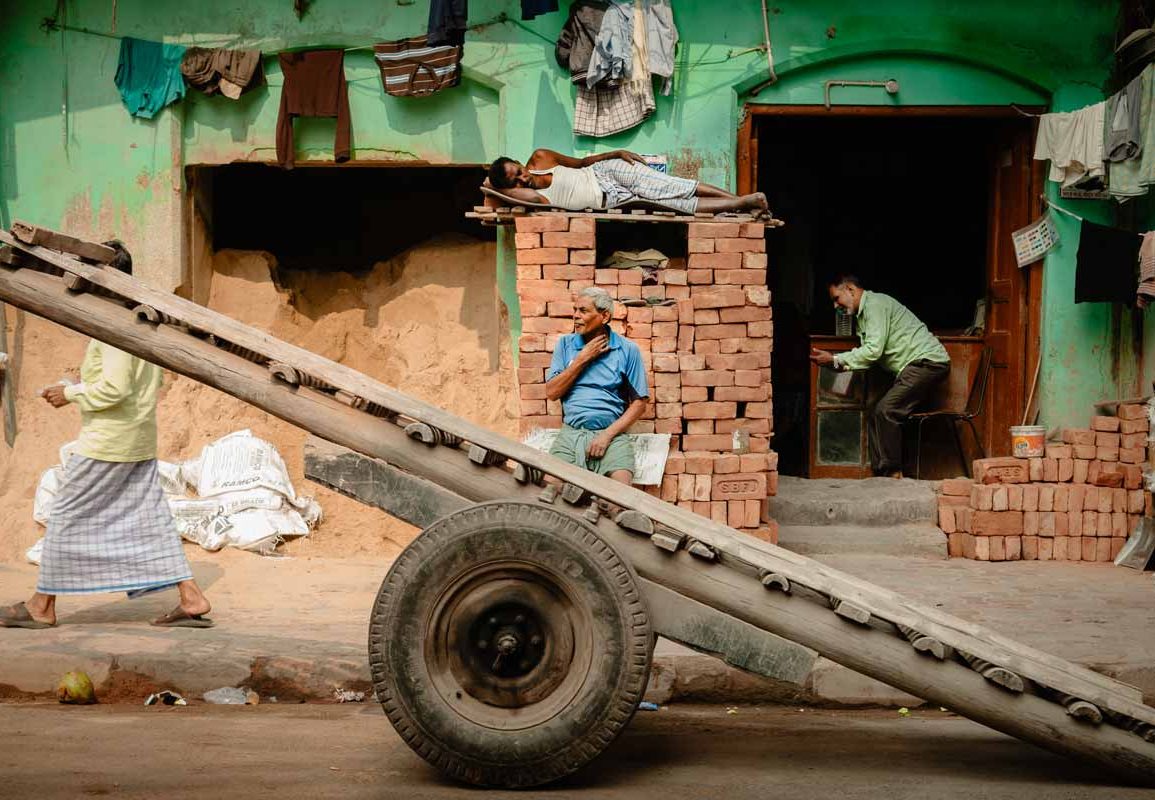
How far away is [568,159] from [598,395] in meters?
1.83

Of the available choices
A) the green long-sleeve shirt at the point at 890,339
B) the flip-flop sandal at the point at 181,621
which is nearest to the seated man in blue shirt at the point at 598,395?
the flip-flop sandal at the point at 181,621

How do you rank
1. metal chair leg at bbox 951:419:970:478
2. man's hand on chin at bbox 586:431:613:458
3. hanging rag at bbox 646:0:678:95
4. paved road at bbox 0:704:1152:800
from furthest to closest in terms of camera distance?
metal chair leg at bbox 951:419:970:478 → hanging rag at bbox 646:0:678:95 → man's hand on chin at bbox 586:431:613:458 → paved road at bbox 0:704:1152:800

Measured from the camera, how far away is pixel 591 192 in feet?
24.4

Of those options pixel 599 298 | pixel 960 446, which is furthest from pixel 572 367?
pixel 960 446

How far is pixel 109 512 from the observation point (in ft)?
18.5

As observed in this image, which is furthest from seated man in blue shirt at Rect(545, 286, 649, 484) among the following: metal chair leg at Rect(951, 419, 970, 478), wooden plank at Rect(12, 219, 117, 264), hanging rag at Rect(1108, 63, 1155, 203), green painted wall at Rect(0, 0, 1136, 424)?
metal chair leg at Rect(951, 419, 970, 478)

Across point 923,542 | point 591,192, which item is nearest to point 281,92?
point 591,192

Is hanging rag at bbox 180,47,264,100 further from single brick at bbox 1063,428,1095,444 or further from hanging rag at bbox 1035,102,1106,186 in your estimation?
single brick at bbox 1063,428,1095,444

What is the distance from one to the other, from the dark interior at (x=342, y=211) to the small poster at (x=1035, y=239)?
13.5 ft

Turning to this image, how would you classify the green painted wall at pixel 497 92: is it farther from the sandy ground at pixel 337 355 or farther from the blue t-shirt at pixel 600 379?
the blue t-shirt at pixel 600 379

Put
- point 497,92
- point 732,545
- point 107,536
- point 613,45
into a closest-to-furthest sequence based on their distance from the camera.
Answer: point 732,545, point 107,536, point 613,45, point 497,92

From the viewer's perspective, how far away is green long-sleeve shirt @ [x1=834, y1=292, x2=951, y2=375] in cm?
866

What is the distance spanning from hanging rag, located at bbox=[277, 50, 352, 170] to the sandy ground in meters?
1.23

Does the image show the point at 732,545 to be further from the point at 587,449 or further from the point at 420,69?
the point at 420,69
